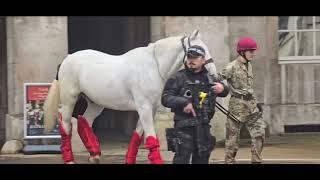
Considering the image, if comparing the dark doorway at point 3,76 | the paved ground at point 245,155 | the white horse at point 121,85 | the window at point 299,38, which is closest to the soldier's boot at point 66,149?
the white horse at point 121,85

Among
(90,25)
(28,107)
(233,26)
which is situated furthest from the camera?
(90,25)

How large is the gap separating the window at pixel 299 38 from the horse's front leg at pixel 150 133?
6464mm

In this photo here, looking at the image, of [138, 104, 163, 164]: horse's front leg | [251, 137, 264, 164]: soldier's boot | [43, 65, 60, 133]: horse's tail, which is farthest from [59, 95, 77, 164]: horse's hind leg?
[251, 137, 264, 164]: soldier's boot

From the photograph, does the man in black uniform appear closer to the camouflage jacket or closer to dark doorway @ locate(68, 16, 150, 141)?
the camouflage jacket

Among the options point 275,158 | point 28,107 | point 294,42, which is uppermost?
point 294,42

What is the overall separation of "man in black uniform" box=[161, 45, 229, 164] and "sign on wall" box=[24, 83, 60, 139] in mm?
4409

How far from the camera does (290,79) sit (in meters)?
13.1

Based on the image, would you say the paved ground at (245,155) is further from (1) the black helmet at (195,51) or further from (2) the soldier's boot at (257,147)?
(1) the black helmet at (195,51)

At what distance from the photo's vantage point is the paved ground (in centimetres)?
950
